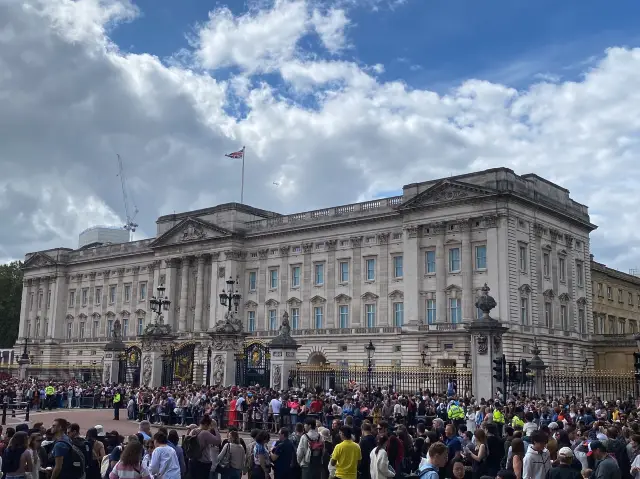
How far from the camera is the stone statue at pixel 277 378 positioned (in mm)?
35562

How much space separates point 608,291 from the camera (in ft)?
248

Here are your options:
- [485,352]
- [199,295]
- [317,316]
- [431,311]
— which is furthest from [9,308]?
[485,352]

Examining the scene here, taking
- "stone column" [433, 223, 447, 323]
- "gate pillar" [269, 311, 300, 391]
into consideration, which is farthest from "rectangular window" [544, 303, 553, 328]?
"gate pillar" [269, 311, 300, 391]

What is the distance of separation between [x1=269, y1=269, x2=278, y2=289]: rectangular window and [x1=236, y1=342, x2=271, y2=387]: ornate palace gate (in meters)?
34.1

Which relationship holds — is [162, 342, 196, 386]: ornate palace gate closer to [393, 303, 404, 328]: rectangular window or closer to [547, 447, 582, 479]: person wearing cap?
[393, 303, 404, 328]: rectangular window

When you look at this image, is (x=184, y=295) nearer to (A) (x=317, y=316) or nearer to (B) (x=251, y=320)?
(B) (x=251, y=320)

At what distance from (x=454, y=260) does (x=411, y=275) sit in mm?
3871

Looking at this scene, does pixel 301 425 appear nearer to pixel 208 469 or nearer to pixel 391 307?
pixel 208 469

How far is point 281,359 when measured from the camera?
117ft

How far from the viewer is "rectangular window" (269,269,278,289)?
238 ft

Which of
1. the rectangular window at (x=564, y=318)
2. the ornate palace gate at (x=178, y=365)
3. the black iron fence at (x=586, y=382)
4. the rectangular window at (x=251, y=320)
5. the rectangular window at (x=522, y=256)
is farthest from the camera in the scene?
the rectangular window at (x=251, y=320)

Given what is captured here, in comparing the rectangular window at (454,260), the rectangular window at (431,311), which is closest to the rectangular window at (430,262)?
the rectangular window at (454,260)

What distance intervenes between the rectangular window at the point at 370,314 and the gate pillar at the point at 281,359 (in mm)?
28770

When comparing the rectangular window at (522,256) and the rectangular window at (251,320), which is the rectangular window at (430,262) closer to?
the rectangular window at (522,256)
